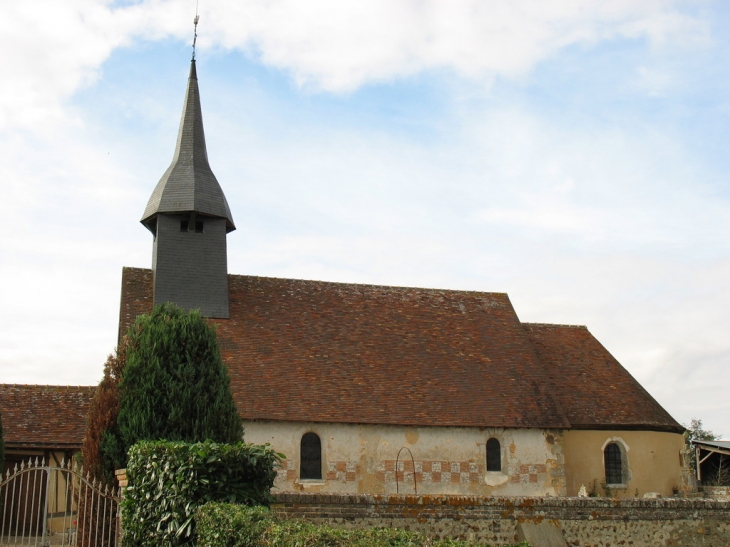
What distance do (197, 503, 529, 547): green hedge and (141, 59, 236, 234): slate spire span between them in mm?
13850

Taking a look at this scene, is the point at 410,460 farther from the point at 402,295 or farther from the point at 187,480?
the point at 187,480

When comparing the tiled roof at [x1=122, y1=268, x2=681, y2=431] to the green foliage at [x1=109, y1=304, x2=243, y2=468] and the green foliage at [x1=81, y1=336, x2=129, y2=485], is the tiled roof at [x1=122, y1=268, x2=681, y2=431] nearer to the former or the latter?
the green foliage at [x1=109, y1=304, x2=243, y2=468]

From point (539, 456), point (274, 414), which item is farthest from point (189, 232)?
point (539, 456)

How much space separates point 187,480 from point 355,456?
33.1 ft

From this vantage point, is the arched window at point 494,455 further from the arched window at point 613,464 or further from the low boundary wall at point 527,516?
the low boundary wall at point 527,516

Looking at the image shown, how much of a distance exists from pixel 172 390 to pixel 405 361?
8487 mm

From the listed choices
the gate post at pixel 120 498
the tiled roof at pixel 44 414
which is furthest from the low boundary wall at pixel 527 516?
the tiled roof at pixel 44 414

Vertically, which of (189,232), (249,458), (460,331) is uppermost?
(189,232)

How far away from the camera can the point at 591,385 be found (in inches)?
858

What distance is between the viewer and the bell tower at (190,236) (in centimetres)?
2045

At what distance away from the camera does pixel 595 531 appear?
35.2 ft

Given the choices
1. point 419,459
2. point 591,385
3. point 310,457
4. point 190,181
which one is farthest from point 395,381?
point 190,181

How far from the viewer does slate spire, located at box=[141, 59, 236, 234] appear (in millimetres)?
21016

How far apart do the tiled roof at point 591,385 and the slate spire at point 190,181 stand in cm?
970
